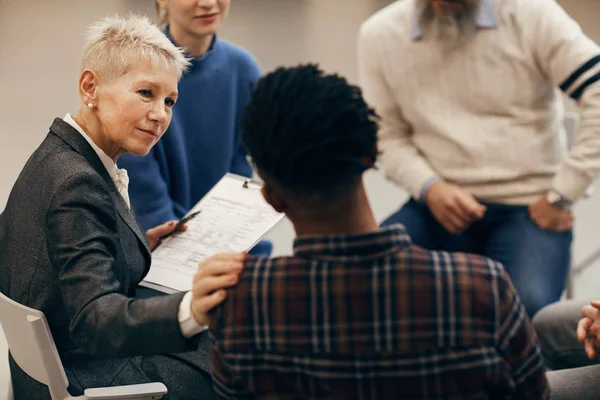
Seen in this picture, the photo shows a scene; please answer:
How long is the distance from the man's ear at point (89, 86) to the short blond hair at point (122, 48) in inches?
0.5

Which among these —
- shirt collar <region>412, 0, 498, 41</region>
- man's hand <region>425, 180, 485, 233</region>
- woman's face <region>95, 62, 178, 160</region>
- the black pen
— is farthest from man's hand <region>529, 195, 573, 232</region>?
woman's face <region>95, 62, 178, 160</region>

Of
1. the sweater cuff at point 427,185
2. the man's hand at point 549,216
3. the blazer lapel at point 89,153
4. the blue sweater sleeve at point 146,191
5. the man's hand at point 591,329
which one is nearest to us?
the blazer lapel at point 89,153

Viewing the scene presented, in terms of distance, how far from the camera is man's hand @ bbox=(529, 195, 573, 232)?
2648 mm

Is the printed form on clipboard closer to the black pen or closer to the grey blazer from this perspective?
the black pen

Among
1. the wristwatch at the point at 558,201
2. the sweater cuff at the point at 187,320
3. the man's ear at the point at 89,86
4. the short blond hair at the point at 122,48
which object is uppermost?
the short blond hair at the point at 122,48

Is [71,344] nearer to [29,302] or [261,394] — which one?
[29,302]

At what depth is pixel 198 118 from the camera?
2.71m

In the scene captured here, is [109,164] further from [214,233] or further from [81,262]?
[214,233]

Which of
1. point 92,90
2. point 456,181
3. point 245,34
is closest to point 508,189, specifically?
point 456,181

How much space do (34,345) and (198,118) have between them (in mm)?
1281

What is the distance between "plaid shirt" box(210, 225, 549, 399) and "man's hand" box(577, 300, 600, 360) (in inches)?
26.7

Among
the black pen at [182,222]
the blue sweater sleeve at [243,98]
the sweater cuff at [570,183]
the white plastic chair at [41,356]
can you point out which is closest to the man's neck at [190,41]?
the blue sweater sleeve at [243,98]

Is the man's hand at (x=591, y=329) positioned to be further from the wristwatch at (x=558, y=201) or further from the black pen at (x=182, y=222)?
the black pen at (x=182, y=222)

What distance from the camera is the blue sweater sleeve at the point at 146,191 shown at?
255 cm
